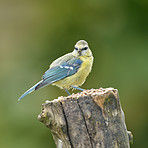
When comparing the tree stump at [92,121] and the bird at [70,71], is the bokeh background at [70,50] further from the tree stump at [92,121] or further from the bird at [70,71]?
the tree stump at [92,121]

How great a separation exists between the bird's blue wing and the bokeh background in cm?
244

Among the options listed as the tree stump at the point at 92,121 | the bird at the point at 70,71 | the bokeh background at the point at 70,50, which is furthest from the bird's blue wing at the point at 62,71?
the bokeh background at the point at 70,50

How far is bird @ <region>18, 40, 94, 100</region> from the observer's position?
430cm

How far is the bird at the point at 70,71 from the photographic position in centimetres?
430

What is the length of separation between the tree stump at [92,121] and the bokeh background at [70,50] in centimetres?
374

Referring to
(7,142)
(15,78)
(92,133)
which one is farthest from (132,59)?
(92,133)

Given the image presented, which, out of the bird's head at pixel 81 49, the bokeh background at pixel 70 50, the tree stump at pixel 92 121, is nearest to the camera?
the tree stump at pixel 92 121

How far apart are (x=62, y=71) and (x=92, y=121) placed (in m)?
1.52

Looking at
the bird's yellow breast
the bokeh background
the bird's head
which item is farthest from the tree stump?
the bokeh background

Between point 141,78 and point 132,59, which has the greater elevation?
point 132,59

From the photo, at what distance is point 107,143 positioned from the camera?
9.71ft

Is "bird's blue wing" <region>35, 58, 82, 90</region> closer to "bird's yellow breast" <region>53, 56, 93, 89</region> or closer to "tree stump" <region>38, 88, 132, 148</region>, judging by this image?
"bird's yellow breast" <region>53, 56, 93, 89</region>

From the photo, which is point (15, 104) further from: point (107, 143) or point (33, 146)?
point (107, 143)

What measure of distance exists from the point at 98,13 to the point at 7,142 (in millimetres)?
3300
